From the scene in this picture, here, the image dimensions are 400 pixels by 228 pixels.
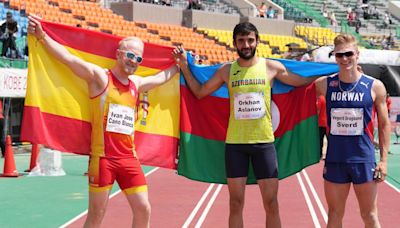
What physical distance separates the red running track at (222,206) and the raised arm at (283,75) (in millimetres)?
2578

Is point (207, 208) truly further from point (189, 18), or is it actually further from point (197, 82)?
point (189, 18)

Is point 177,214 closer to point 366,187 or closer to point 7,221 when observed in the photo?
point 7,221

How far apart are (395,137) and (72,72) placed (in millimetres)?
23598

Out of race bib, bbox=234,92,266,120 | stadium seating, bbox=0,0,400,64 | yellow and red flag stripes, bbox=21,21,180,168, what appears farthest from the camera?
stadium seating, bbox=0,0,400,64

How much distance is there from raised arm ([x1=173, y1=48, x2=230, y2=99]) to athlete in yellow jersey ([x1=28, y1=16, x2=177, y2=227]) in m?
0.77

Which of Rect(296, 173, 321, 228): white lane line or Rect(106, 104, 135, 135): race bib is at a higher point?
Rect(106, 104, 135, 135): race bib

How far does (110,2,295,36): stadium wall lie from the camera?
3566cm

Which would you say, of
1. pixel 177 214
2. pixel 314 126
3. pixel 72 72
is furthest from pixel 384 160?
pixel 177 214

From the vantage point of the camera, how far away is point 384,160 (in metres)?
6.48

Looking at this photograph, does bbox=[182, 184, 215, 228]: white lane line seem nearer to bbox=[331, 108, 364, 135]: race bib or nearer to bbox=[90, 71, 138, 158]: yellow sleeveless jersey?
bbox=[90, 71, 138, 158]: yellow sleeveless jersey

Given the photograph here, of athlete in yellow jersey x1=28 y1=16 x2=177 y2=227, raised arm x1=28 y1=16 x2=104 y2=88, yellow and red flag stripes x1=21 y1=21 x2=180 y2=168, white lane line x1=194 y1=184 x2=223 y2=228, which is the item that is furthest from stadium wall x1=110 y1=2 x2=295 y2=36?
athlete in yellow jersey x1=28 y1=16 x2=177 y2=227

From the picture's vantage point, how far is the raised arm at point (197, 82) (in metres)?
7.06

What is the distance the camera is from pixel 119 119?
21.4ft

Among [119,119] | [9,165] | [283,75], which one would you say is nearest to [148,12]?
[9,165]
